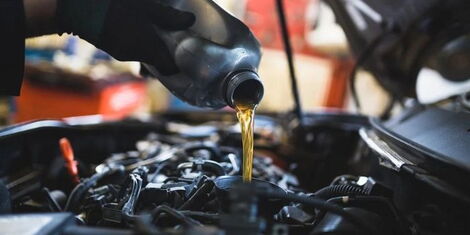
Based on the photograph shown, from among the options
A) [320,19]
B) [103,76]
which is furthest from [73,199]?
[320,19]

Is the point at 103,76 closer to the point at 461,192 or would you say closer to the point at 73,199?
the point at 73,199

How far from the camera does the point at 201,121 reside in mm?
2113

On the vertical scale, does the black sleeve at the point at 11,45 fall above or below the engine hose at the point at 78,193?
above

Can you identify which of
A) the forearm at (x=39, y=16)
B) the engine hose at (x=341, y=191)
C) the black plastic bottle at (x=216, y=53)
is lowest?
the engine hose at (x=341, y=191)

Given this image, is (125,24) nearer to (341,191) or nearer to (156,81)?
(341,191)

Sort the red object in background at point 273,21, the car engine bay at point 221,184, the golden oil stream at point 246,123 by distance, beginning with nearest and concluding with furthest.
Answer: the car engine bay at point 221,184, the golden oil stream at point 246,123, the red object in background at point 273,21

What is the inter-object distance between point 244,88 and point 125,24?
0.92 feet

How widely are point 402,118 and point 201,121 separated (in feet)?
3.56

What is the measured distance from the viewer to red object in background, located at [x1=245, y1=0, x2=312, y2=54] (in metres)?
4.62

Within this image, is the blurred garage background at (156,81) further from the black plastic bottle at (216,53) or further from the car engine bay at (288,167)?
the black plastic bottle at (216,53)

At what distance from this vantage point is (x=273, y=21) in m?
4.67

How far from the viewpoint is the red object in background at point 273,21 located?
15.1 ft

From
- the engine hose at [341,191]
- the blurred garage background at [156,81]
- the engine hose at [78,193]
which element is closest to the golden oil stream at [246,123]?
the engine hose at [341,191]

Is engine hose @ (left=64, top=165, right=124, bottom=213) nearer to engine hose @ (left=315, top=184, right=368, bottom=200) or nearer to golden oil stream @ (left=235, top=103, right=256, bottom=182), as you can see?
golden oil stream @ (left=235, top=103, right=256, bottom=182)
